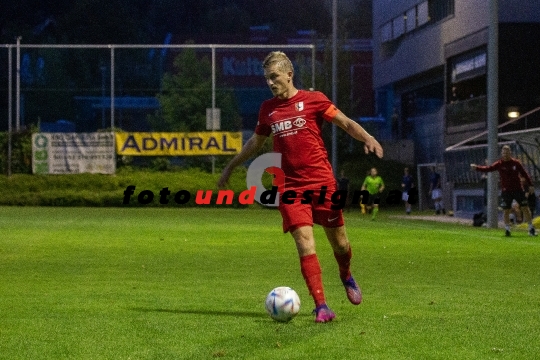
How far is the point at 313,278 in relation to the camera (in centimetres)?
965

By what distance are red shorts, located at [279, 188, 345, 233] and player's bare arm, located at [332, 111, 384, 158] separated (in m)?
0.58

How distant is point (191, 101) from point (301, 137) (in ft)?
147

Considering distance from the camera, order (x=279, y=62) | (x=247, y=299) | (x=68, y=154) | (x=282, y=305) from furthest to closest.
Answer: (x=68, y=154) → (x=247, y=299) → (x=279, y=62) → (x=282, y=305)

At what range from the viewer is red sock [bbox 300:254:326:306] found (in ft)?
31.5

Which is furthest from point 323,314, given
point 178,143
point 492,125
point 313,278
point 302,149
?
point 178,143

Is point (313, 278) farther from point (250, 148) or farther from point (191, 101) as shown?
point (191, 101)

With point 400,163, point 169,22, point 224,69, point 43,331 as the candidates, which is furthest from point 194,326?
point 169,22

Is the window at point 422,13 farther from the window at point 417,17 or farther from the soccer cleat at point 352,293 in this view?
the soccer cleat at point 352,293

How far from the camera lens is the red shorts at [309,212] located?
9750mm

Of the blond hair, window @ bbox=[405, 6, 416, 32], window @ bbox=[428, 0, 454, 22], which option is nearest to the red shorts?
the blond hair

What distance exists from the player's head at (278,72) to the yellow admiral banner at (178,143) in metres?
35.9

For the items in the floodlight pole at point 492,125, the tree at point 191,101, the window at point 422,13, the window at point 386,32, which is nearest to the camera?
the floodlight pole at point 492,125

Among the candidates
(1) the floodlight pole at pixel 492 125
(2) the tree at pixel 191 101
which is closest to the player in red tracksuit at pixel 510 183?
(1) the floodlight pole at pixel 492 125

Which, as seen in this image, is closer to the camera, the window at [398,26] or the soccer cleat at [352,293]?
the soccer cleat at [352,293]
